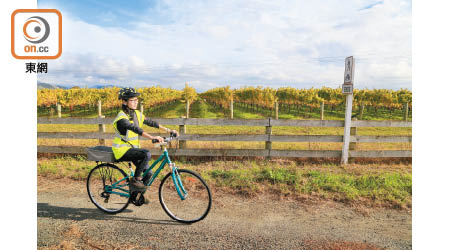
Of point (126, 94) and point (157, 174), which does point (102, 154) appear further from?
point (126, 94)

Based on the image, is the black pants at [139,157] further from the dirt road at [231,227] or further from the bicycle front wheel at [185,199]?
the dirt road at [231,227]

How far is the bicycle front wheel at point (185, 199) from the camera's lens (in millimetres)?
3734

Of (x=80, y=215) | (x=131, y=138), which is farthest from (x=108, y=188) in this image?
(x=131, y=138)

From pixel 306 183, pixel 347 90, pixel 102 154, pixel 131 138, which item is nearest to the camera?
pixel 131 138

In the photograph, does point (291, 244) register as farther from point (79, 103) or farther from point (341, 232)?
point (79, 103)

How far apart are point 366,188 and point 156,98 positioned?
26401mm

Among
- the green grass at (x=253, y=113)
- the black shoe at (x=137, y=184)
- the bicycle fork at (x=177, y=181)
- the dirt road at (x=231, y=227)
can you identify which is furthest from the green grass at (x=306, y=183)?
the green grass at (x=253, y=113)

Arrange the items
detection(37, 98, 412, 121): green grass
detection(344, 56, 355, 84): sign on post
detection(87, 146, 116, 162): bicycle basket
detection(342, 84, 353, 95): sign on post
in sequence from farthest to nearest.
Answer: detection(37, 98, 412, 121): green grass → detection(342, 84, 353, 95): sign on post → detection(344, 56, 355, 84): sign on post → detection(87, 146, 116, 162): bicycle basket

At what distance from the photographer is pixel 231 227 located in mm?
3605

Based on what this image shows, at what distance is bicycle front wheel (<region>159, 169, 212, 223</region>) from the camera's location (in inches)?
147

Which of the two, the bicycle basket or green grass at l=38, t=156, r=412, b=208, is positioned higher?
the bicycle basket

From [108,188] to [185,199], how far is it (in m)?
1.24

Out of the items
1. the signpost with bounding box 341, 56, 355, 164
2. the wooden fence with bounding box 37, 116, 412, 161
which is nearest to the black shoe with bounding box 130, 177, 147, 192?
the wooden fence with bounding box 37, 116, 412, 161

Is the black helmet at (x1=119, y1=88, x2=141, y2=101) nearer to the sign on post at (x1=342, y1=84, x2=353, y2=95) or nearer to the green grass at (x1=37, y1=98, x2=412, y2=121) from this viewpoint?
the sign on post at (x1=342, y1=84, x2=353, y2=95)
